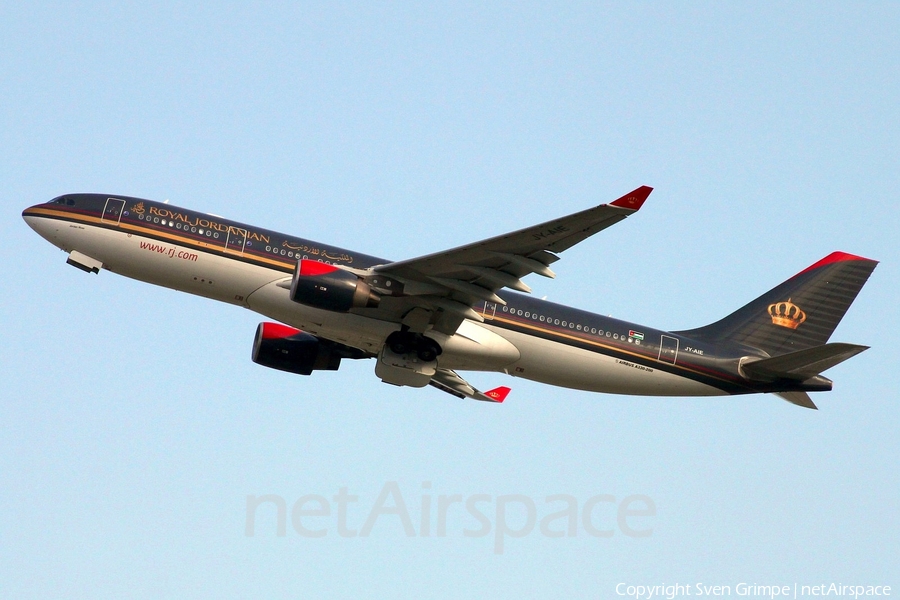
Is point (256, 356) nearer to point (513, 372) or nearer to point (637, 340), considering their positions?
point (513, 372)

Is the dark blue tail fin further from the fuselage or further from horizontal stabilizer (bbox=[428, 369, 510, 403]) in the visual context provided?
horizontal stabilizer (bbox=[428, 369, 510, 403])

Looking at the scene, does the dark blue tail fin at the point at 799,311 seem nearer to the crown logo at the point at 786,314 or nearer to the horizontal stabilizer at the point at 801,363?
the crown logo at the point at 786,314

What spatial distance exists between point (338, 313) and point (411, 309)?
2417mm

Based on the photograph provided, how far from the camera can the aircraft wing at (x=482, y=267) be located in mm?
29359

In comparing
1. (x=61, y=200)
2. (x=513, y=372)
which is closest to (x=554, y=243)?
(x=513, y=372)

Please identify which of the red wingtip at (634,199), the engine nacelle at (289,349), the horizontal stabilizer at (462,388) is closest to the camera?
the red wingtip at (634,199)

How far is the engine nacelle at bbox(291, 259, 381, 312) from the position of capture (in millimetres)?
32219

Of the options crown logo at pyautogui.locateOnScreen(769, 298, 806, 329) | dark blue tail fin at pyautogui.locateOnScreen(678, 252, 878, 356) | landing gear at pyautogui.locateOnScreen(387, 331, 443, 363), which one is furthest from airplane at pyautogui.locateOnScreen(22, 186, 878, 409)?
crown logo at pyautogui.locateOnScreen(769, 298, 806, 329)

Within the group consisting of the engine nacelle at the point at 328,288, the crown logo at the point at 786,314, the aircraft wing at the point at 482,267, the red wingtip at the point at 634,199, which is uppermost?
the crown logo at the point at 786,314

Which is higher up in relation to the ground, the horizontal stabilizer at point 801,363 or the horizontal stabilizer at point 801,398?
the horizontal stabilizer at point 801,363

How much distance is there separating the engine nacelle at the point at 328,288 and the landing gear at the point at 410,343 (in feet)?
7.17

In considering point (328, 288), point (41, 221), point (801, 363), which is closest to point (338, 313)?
point (328, 288)

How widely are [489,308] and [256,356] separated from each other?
933 cm

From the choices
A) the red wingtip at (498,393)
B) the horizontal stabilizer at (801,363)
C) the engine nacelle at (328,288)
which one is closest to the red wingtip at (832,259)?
the horizontal stabilizer at (801,363)
